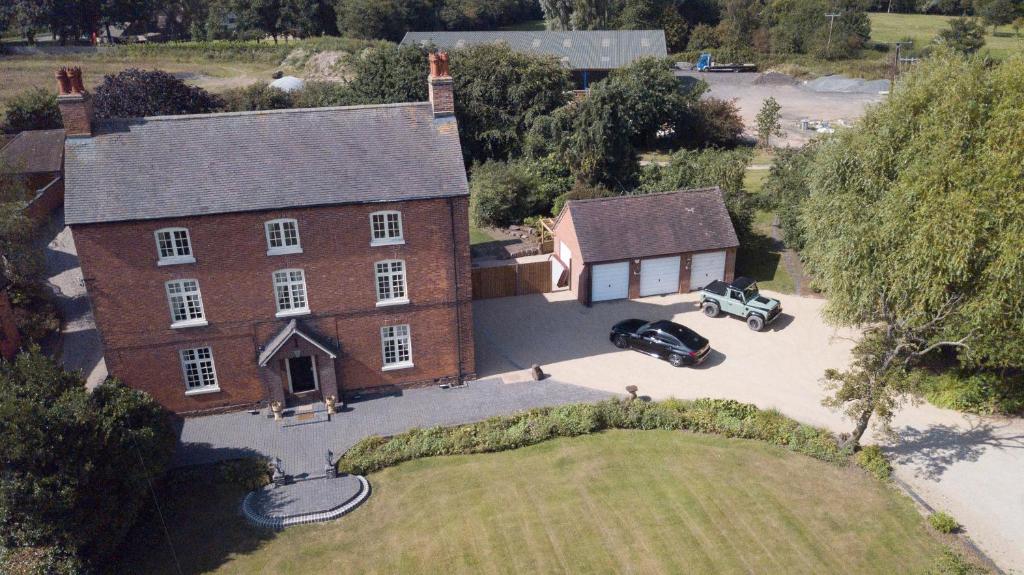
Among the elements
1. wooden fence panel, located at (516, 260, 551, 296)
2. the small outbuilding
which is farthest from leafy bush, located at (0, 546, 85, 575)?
the small outbuilding

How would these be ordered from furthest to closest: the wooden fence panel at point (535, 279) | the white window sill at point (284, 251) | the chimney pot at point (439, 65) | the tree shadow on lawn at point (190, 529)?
the wooden fence panel at point (535, 279)
the chimney pot at point (439, 65)
the white window sill at point (284, 251)
the tree shadow on lawn at point (190, 529)

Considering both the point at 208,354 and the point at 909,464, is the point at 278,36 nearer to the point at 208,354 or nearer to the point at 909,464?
the point at 208,354

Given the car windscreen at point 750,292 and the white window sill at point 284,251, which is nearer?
the white window sill at point 284,251

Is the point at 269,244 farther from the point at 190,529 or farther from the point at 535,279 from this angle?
the point at 535,279

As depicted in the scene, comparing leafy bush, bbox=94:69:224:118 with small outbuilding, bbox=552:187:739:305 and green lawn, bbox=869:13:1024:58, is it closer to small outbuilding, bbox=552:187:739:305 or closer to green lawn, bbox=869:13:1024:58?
small outbuilding, bbox=552:187:739:305

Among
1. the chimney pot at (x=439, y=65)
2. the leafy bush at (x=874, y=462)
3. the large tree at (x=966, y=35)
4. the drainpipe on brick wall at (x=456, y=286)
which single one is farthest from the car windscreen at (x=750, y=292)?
the large tree at (x=966, y=35)

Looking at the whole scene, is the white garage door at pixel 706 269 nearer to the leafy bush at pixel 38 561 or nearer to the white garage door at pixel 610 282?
the white garage door at pixel 610 282

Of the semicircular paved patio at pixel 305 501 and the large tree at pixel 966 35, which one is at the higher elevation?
the large tree at pixel 966 35
